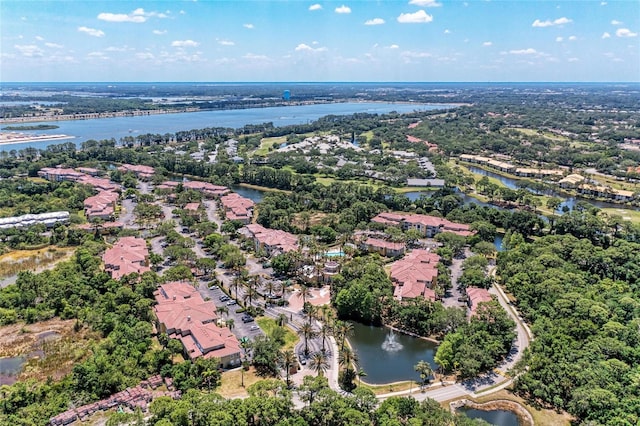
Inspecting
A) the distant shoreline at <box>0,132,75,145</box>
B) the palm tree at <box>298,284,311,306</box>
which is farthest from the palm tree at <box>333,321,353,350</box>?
the distant shoreline at <box>0,132,75,145</box>

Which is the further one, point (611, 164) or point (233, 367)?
point (611, 164)

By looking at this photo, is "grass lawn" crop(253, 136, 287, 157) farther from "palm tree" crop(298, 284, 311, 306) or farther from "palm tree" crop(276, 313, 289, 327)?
"palm tree" crop(276, 313, 289, 327)

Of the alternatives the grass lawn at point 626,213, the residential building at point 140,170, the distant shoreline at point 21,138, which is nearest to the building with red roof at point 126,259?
the residential building at point 140,170

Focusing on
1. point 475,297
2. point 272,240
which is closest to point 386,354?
point 475,297

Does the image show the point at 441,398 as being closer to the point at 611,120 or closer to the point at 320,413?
the point at 320,413

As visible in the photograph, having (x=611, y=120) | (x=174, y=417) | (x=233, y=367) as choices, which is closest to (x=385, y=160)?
(x=233, y=367)

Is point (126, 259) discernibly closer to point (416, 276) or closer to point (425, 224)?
point (416, 276)
